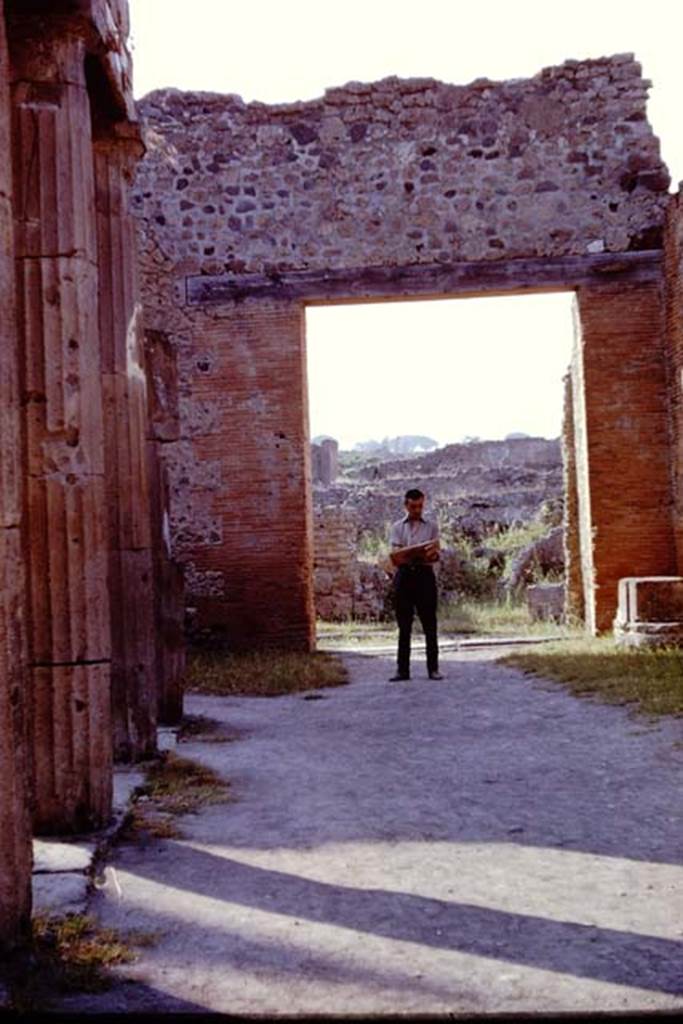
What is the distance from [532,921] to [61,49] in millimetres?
3947

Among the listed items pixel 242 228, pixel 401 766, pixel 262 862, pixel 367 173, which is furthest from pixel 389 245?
pixel 262 862

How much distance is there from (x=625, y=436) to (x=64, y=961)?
978cm

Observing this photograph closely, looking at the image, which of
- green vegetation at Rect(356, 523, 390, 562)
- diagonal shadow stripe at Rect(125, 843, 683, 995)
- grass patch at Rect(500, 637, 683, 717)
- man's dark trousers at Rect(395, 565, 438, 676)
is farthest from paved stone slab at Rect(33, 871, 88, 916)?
green vegetation at Rect(356, 523, 390, 562)

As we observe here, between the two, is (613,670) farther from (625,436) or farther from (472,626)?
(472,626)

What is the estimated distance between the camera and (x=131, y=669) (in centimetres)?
594

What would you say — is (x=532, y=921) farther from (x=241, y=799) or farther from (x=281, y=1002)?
(x=241, y=799)

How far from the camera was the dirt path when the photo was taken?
9.95ft

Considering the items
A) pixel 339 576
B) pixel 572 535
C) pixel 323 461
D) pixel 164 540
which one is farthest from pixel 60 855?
pixel 323 461

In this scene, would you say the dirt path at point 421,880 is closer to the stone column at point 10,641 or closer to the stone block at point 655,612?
the stone column at point 10,641

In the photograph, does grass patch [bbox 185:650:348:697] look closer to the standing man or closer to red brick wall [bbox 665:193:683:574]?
the standing man

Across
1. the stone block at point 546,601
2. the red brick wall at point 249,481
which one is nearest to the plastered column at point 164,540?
the red brick wall at point 249,481

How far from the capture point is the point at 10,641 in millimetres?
3309

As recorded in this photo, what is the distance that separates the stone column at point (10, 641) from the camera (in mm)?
3270

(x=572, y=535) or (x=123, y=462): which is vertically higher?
(x=123, y=462)
